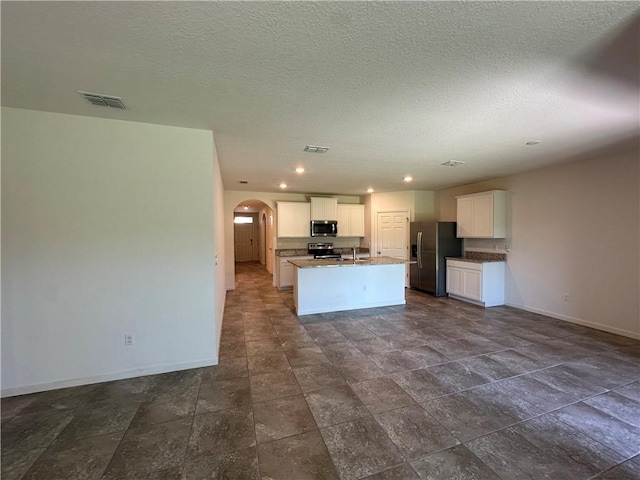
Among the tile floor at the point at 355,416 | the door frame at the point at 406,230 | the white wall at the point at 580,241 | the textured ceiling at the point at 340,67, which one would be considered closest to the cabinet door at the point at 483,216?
the white wall at the point at 580,241

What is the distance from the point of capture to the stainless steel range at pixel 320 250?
7146mm

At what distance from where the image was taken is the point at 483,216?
544cm

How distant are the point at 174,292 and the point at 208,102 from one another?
6.35ft

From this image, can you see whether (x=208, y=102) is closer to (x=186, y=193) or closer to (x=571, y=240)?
(x=186, y=193)

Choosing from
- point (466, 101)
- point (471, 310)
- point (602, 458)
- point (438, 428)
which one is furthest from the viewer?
point (471, 310)

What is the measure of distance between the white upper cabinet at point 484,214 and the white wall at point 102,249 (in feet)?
17.0

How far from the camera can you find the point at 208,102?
2256 mm

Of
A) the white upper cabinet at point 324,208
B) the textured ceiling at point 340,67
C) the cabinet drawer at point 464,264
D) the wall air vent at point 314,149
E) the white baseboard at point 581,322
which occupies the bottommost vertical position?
the white baseboard at point 581,322

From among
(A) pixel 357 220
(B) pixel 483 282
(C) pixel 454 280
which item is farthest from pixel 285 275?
(B) pixel 483 282

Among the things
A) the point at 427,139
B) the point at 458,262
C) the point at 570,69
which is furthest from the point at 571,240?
the point at 570,69

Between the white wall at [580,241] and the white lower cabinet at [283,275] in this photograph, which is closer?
the white wall at [580,241]

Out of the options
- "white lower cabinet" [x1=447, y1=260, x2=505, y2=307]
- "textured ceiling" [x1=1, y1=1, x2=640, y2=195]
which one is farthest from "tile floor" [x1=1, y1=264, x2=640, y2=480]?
"textured ceiling" [x1=1, y1=1, x2=640, y2=195]

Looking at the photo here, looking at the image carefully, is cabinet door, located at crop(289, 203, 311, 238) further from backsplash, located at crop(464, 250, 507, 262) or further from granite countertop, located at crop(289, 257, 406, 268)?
backsplash, located at crop(464, 250, 507, 262)

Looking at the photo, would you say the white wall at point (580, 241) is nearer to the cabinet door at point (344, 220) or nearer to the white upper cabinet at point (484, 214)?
the white upper cabinet at point (484, 214)
